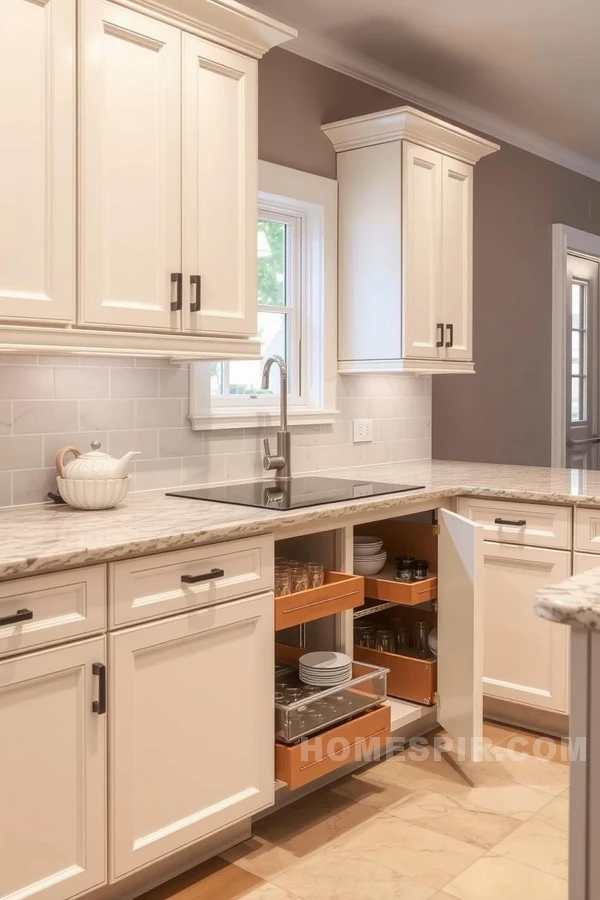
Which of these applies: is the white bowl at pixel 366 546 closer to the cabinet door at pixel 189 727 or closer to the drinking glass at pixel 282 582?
the drinking glass at pixel 282 582

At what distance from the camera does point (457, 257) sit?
3.63 metres

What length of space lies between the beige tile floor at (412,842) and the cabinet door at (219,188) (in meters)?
1.43

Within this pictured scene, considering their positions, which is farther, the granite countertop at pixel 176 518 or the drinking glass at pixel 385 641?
the drinking glass at pixel 385 641

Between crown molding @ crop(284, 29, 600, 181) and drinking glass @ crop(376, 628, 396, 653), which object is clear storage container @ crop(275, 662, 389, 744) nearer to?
drinking glass @ crop(376, 628, 396, 653)

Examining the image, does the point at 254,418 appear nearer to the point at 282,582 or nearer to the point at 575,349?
the point at 282,582

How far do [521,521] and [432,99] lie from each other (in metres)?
2.16

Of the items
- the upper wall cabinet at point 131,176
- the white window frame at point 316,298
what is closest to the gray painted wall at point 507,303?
the white window frame at point 316,298

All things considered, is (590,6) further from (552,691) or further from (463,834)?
(463,834)

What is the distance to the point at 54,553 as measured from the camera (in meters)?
1.75

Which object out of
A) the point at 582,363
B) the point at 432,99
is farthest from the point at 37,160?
the point at 582,363

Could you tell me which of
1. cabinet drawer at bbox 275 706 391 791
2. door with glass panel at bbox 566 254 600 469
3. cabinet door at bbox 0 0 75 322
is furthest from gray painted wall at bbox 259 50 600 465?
cabinet drawer at bbox 275 706 391 791

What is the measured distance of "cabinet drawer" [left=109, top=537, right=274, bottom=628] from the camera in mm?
1909

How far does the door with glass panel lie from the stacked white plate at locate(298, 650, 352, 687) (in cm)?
310

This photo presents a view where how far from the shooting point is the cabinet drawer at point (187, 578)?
1.91 m
